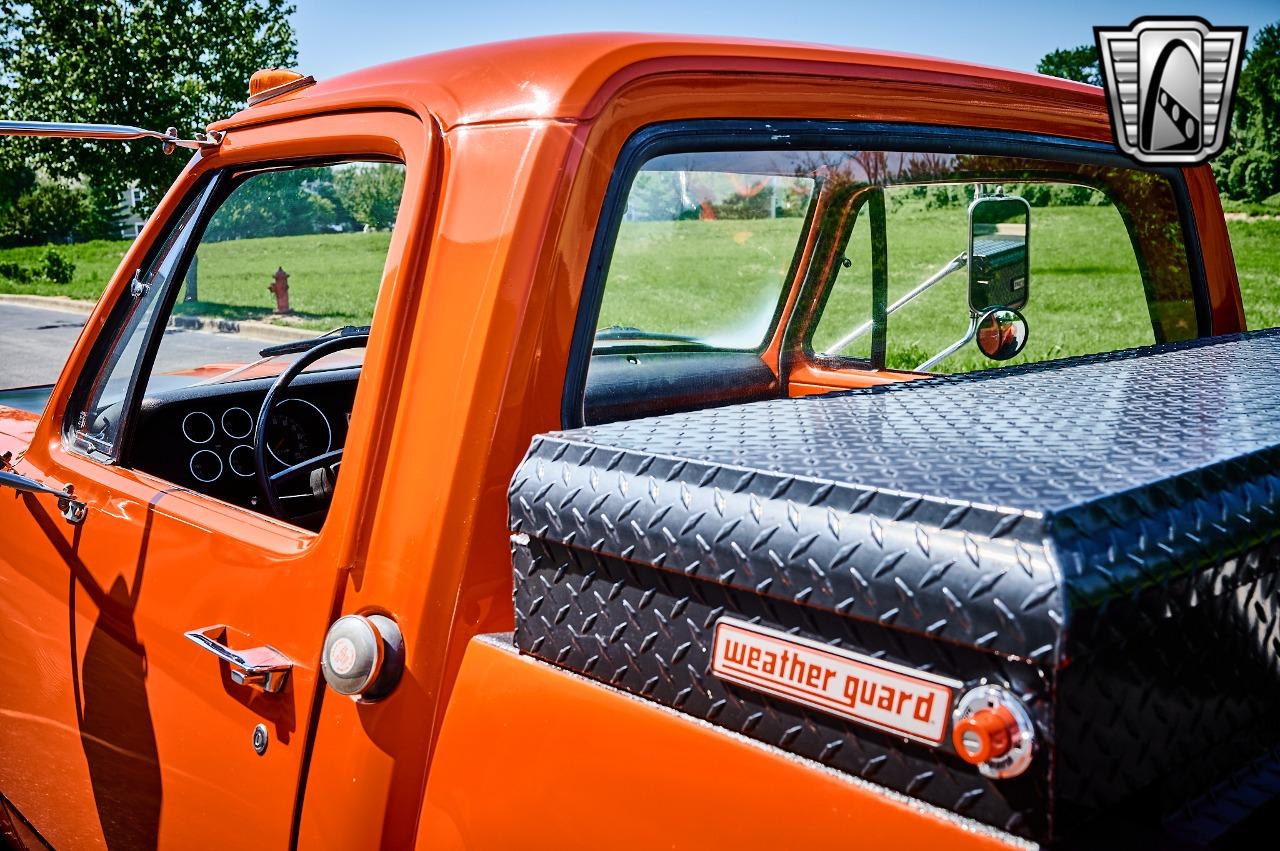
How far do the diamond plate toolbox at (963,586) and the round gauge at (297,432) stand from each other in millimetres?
1747

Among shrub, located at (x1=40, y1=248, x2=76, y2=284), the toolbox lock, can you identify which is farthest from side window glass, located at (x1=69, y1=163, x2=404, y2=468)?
shrub, located at (x1=40, y1=248, x2=76, y2=284)

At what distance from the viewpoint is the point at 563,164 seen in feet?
5.15

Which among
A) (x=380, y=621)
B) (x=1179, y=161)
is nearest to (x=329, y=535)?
(x=380, y=621)

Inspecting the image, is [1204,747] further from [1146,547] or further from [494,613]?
[494,613]

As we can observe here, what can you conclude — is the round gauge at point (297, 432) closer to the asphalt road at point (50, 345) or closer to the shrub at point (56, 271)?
the asphalt road at point (50, 345)

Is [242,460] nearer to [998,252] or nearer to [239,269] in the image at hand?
[239,269]

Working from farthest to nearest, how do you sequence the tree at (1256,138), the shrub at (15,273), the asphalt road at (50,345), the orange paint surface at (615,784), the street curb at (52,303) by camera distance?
the shrub at (15,273), the street curb at (52,303), the tree at (1256,138), the asphalt road at (50,345), the orange paint surface at (615,784)

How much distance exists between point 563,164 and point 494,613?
24.1 inches

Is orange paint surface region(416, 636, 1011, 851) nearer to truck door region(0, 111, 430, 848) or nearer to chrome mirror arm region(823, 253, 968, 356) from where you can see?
truck door region(0, 111, 430, 848)

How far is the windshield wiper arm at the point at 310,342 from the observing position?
273 cm

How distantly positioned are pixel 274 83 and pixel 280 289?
718 mm

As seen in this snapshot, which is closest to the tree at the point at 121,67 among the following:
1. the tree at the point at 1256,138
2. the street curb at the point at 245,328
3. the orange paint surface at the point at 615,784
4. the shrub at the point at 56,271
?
the shrub at the point at 56,271

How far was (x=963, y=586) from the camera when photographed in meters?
1.00

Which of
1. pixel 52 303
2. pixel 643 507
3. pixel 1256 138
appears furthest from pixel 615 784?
pixel 52 303
